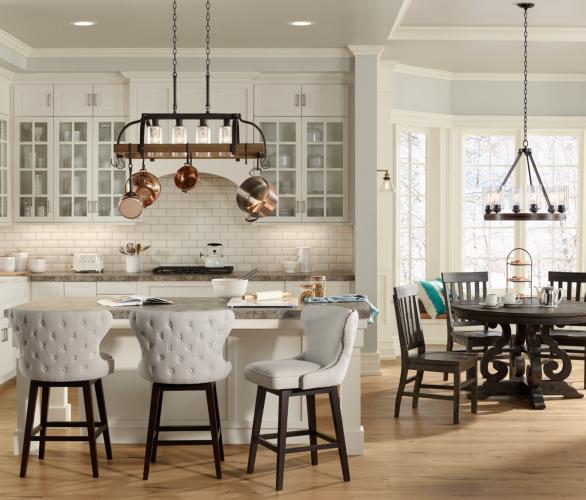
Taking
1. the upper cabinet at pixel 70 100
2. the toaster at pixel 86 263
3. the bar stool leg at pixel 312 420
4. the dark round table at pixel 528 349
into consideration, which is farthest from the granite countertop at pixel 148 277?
the bar stool leg at pixel 312 420

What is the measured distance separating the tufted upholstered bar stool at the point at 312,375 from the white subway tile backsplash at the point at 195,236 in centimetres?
337

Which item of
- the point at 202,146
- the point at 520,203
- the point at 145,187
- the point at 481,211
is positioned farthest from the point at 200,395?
the point at 481,211

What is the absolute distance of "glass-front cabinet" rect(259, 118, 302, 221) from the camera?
7984 millimetres

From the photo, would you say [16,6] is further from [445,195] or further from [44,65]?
[445,195]

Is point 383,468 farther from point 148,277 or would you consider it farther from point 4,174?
point 4,174

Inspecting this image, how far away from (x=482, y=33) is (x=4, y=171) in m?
4.28

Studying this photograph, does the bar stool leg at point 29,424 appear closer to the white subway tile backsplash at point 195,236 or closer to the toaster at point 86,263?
the toaster at point 86,263

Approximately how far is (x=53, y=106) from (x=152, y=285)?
6.03 feet

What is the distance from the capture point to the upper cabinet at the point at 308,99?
7.96 metres

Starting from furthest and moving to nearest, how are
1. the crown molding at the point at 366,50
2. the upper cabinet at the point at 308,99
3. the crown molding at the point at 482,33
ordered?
the upper cabinet at the point at 308,99 < the crown molding at the point at 366,50 < the crown molding at the point at 482,33

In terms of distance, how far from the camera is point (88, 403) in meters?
4.74

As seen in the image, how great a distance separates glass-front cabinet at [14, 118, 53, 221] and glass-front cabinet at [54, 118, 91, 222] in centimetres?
8

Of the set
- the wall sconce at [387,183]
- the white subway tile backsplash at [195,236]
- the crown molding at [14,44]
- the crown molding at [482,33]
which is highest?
the crown molding at [482,33]

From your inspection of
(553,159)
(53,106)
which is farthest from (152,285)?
(553,159)
